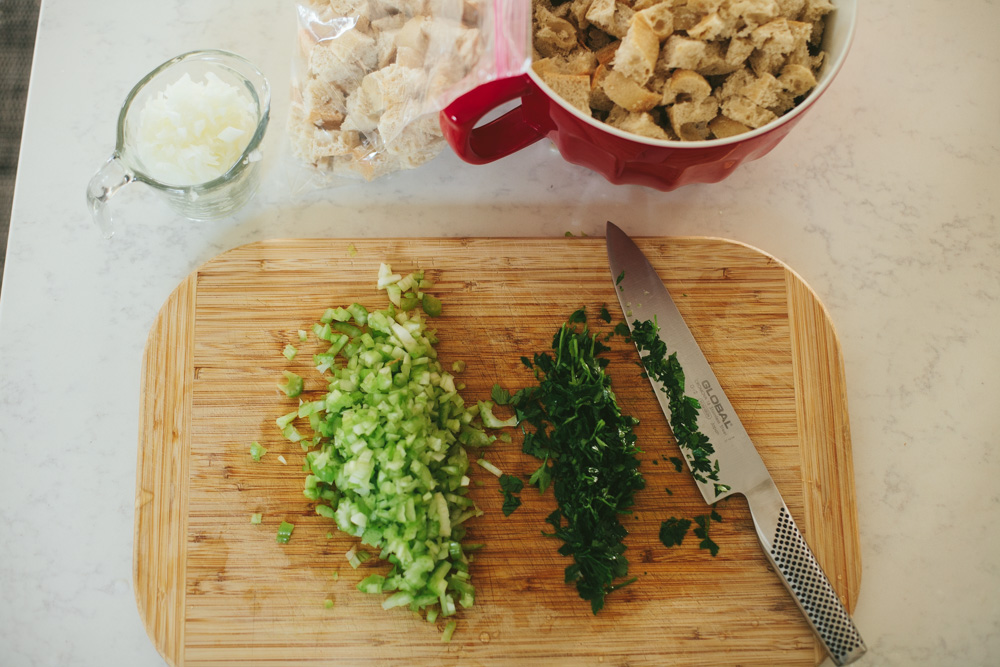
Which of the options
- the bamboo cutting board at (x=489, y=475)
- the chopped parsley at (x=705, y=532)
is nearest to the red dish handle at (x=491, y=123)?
the bamboo cutting board at (x=489, y=475)

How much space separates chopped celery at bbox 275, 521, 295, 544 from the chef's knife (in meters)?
0.76

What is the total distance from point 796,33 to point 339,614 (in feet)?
4.23

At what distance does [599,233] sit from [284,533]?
88cm

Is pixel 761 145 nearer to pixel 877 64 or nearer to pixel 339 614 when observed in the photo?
pixel 877 64

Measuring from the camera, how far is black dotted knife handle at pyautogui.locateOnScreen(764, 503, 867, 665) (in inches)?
49.7

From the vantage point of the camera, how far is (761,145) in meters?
1.16

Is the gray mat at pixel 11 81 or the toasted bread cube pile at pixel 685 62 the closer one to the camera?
the toasted bread cube pile at pixel 685 62

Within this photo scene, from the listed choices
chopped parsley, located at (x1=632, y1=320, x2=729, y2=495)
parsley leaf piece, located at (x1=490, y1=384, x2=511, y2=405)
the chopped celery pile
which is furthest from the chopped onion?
chopped parsley, located at (x1=632, y1=320, x2=729, y2=495)

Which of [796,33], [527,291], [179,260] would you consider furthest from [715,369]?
[179,260]

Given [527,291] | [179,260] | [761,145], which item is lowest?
[179,260]

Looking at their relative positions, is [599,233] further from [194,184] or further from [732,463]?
[194,184]

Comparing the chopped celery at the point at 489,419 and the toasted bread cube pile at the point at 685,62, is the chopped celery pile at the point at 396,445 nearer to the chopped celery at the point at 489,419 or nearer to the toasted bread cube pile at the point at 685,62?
the chopped celery at the point at 489,419

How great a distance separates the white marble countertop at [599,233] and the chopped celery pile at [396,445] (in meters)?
0.25

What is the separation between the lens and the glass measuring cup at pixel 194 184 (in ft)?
4.23
